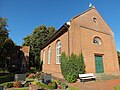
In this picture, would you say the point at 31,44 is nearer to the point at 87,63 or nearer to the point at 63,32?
the point at 63,32

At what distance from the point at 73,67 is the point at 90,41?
4.69 meters

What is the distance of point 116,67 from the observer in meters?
17.0

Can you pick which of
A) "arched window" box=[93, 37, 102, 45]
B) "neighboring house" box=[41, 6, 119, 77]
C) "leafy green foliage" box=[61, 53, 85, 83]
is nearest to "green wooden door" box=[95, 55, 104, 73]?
"neighboring house" box=[41, 6, 119, 77]

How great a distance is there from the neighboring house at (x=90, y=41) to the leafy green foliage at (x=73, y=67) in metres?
0.80

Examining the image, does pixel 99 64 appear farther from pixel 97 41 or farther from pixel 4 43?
pixel 4 43

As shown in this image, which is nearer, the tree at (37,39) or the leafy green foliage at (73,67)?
the leafy green foliage at (73,67)

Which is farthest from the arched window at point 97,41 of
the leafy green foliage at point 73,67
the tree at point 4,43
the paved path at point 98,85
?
the tree at point 4,43

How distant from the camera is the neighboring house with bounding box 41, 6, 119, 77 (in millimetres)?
13516

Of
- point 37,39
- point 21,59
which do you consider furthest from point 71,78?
point 37,39

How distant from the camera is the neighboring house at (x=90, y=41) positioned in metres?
13.5

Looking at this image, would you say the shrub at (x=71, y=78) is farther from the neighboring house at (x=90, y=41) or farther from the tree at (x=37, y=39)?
the tree at (x=37, y=39)

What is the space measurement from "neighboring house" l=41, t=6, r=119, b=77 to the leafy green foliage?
80 centimetres

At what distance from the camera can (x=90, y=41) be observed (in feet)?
48.8

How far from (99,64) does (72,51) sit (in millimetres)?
5156
